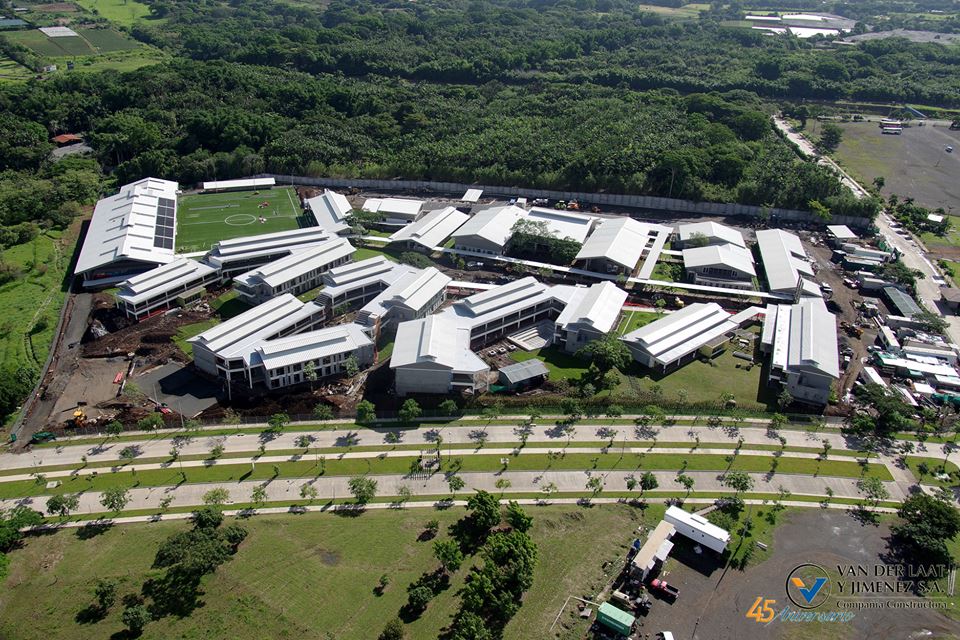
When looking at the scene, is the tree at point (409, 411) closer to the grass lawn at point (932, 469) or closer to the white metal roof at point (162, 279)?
the white metal roof at point (162, 279)

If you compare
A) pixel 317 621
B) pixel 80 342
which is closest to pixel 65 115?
pixel 80 342

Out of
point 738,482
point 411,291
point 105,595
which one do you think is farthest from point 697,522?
point 105,595

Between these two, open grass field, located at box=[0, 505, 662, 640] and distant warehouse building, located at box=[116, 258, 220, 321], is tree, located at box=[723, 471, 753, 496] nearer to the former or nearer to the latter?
open grass field, located at box=[0, 505, 662, 640]

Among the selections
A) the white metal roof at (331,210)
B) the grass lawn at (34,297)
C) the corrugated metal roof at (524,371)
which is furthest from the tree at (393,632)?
the white metal roof at (331,210)

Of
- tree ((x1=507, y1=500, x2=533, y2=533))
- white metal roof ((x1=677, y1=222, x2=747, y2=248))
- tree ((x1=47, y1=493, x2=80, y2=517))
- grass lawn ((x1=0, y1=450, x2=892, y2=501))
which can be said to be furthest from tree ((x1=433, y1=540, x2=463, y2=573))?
white metal roof ((x1=677, y1=222, x2=747, y2=248))

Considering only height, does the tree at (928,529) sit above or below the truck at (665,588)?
above

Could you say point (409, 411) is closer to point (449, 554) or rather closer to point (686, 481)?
point (449, 554)
